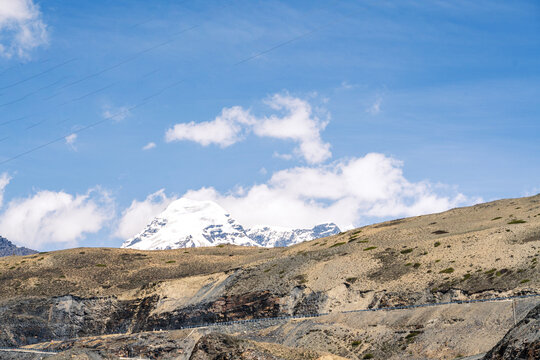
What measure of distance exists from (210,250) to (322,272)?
5795 centimetres

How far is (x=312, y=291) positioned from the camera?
317 feet

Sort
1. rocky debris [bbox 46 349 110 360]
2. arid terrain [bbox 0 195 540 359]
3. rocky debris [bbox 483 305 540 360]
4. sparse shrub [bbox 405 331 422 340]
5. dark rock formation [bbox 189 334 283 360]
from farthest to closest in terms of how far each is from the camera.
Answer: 1. arid terrain [bbox 0 195 540 359]
2. sparse shrub [bbox 405 331 422 340]
3. rocky debris [bbox 46 349 110 360]
4. dark rock formation [bbox 189 334 283 360]
5. rocky debris [bbox 483 305 540 360]

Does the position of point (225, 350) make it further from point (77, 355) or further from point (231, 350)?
point (77, 355)

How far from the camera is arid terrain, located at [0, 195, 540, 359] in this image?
218ft

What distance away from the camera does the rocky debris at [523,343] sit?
1892 centimetres

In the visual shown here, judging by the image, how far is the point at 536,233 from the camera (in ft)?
289

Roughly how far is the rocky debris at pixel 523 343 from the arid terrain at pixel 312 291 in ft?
58.1

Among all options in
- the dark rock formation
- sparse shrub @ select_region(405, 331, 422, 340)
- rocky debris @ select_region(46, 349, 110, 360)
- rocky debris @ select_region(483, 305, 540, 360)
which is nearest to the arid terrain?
sparse shrub @ select_region(405, 331, 422, 340)

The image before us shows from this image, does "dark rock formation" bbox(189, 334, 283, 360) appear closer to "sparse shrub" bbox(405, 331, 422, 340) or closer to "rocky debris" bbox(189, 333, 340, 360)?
"rocky debris" bbox(189, 333, 340, 360)

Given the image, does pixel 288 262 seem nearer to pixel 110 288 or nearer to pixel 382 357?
pixel 110 288

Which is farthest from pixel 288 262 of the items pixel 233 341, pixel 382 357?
pixel 233 341

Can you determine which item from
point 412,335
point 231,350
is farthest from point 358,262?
point 231,350

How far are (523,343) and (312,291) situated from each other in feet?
256

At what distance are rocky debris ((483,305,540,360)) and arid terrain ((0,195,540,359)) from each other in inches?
698
